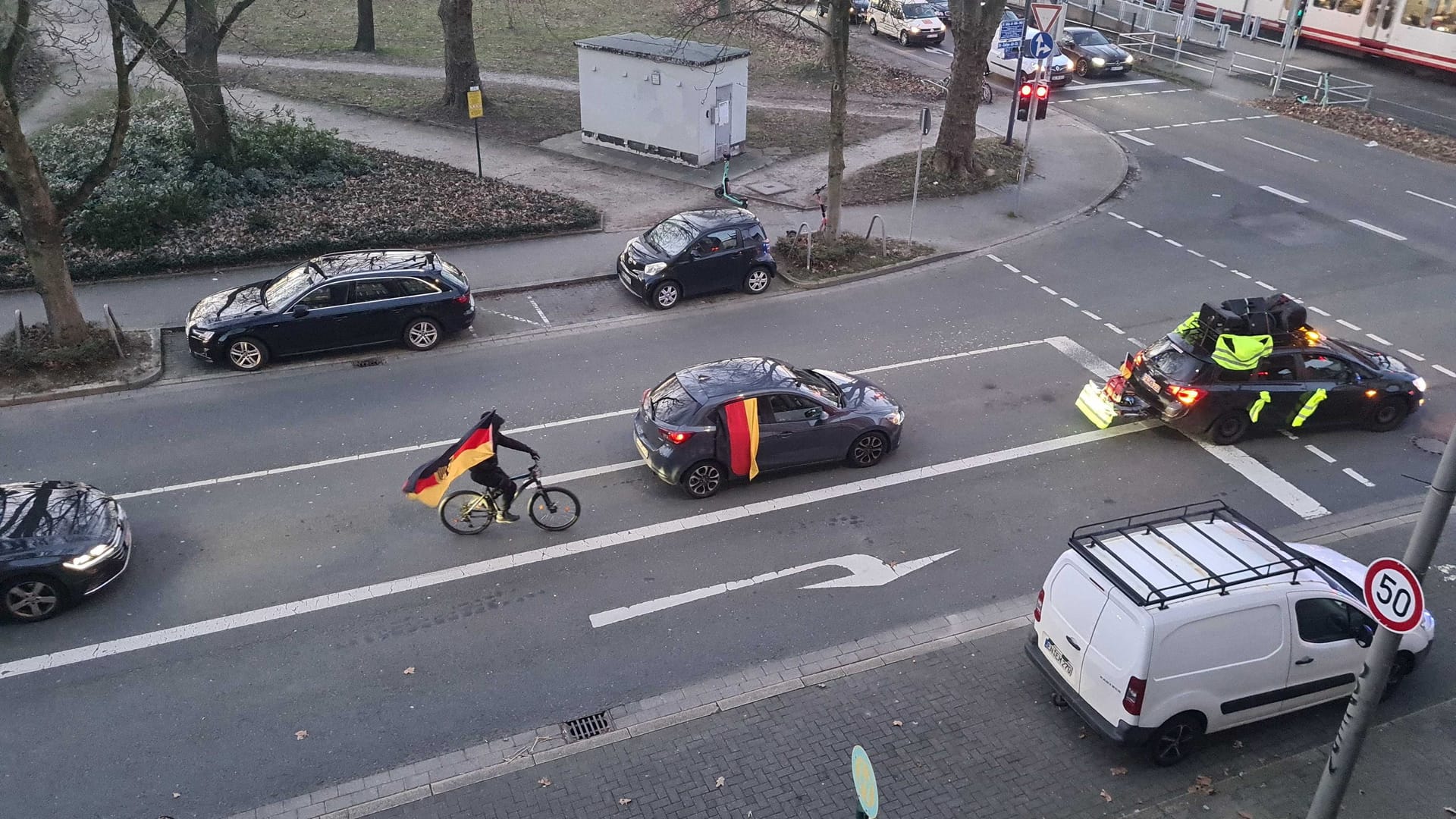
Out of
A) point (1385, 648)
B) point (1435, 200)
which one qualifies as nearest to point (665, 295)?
point (1385, 648)

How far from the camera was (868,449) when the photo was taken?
43.0ft

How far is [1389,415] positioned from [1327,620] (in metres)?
6.92

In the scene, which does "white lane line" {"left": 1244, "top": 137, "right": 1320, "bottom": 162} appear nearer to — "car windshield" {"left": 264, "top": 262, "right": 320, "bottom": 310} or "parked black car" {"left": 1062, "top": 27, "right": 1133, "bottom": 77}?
"parked black car" {"left": 1062, "top": 27, "right": 1133, "bottom": 77}

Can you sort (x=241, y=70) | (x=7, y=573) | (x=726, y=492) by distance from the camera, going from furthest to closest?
(x=241, y=70) → (x=726, y=492) → (x=7, y=573)

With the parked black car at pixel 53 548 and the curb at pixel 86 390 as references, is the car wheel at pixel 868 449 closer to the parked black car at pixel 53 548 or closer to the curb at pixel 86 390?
the parked black car at pixel 53 548

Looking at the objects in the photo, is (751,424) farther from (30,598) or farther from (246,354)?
(246,354)

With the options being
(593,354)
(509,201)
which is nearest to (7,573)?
(593,354)

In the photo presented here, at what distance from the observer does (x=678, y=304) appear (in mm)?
18375

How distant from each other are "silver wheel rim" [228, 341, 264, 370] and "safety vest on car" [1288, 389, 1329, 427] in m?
14.7

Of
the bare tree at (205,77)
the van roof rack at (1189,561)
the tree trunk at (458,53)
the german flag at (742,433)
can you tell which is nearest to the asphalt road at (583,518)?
the german flag at (742,433)

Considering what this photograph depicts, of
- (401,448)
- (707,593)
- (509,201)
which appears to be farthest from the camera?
(509,201)

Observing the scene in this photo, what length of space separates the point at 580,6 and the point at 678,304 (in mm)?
31884

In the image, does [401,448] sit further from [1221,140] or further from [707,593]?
[1221,140]

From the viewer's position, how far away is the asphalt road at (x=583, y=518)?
30.3ft
